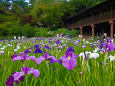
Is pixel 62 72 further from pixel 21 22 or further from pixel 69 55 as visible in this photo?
pixel 21 22

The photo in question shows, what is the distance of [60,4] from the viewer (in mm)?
31266

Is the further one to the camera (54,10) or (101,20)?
(54,10)

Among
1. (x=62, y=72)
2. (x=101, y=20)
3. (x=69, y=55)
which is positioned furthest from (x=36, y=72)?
(x=101, y=20)

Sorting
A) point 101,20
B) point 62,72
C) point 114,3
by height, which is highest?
point 114,3

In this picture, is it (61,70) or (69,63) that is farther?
(61,70)

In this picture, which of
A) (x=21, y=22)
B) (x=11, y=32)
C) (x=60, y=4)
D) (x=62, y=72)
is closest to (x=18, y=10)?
(x=21, y=22)

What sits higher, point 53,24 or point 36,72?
point 53,24

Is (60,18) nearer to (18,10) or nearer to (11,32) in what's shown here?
(11,32)

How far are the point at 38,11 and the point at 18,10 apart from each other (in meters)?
17.5

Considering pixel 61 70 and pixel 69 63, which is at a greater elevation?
pixel 69 63

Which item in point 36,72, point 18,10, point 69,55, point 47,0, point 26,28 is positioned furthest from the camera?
point 18,10

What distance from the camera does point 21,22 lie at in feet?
104

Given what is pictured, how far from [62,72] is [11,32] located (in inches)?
768

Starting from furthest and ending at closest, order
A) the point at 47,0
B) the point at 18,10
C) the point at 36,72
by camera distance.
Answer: the point at 18,10 < the point at 47,0 < the point at 36,72
